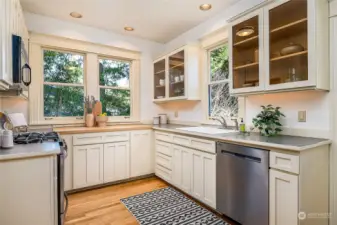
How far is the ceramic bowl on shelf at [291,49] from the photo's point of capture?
1.86 m

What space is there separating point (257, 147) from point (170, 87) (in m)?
2.16

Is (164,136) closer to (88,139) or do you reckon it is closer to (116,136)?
(116,136)

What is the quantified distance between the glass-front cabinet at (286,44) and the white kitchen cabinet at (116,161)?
240 cm

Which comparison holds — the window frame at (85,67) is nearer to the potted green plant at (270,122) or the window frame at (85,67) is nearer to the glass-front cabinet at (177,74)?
the glass-front cabinet at (177,74)

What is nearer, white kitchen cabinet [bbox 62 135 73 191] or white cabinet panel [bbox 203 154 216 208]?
white cabinet panel [bbox 203 154 216 208]

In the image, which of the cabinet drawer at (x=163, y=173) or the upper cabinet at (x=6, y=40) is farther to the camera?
the cabinet drawer at (x=163, y=173)

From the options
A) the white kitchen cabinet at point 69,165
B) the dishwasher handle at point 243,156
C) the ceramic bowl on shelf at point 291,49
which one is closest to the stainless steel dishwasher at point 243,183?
the dishwasher handle at point 243,156

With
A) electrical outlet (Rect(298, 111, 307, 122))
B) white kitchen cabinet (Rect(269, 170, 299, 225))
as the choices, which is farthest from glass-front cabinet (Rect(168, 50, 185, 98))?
white kitchen cabinet (Rect(269, 170, 299, 225))

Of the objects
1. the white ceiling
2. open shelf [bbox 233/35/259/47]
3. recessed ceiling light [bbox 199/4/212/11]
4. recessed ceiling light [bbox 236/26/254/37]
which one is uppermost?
the white ceiling

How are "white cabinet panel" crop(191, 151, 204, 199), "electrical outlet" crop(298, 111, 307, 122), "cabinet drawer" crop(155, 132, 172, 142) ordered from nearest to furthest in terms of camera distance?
"electrical outlet" crop(298, 111, 307, 122) < "white cabinet panel" crop(191, 151, 204, 199) < "cabinet drawer" crop(155, 132, 172, 142)

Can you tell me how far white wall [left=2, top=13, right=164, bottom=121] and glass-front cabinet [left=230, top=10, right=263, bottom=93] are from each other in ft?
6.91

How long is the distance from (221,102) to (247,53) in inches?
36.8

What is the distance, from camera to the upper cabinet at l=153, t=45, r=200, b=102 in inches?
127

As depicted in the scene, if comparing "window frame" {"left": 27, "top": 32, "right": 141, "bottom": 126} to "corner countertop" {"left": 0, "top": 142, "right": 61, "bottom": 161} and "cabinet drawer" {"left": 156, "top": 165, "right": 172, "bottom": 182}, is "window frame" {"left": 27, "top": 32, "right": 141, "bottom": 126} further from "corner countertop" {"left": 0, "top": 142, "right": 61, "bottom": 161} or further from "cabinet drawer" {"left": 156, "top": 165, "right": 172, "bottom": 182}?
"corner countertop" {"left": 0, "top": 142, "right": 61, "bottom": 161}
